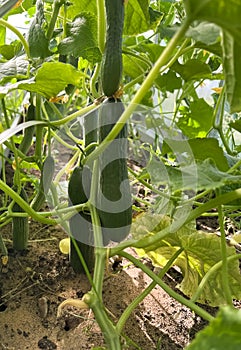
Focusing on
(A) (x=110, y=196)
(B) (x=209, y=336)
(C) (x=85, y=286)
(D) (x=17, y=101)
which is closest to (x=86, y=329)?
(C) (x=85, y=286)

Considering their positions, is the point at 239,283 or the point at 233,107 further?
the point at 239,283

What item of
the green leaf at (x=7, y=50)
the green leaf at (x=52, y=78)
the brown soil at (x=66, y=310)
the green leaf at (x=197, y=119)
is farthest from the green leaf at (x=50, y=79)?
the green leaf at (x=197, y=119)

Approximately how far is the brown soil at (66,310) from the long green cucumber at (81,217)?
0.08 m

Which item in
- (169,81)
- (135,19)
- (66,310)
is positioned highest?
(135,19)

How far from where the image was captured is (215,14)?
378 mm

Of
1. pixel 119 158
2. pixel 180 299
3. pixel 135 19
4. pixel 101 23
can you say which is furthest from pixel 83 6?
pixel 180 299

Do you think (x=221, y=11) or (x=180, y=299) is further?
(x=180, y=299)

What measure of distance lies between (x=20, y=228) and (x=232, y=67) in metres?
0.69

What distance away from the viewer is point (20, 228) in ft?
3.30

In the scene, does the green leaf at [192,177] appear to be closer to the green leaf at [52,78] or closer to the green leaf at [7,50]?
the green leaf at [52,78]

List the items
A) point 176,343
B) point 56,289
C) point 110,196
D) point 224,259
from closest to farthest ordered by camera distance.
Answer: point 224,259 → point 110,196 → point 176,343 → point 56,289

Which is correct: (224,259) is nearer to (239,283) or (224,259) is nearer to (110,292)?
(239,283)

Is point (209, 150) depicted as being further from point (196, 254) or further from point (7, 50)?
point (7, 50)

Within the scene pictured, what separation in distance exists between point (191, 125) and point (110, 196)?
53cm
